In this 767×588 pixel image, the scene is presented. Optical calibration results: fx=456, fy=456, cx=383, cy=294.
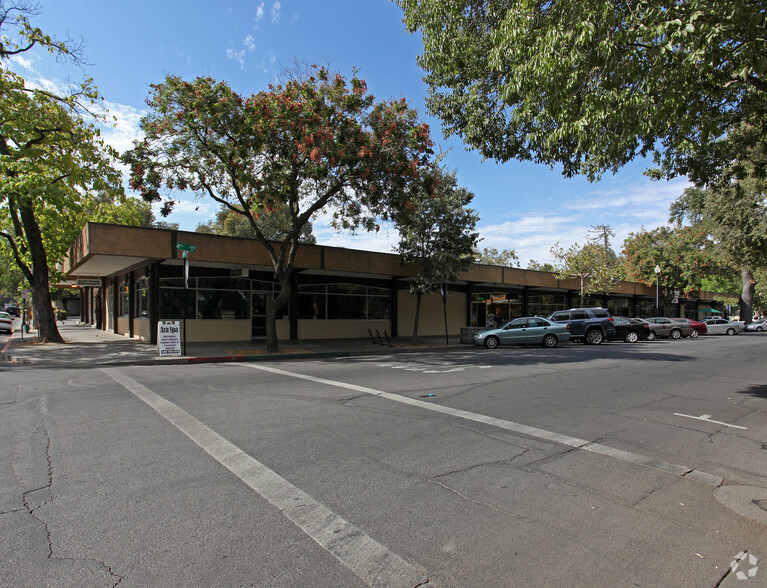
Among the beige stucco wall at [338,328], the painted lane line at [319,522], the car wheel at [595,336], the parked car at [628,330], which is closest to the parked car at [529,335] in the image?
A: the car wheel at [595,336]

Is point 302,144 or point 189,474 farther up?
point 302,144

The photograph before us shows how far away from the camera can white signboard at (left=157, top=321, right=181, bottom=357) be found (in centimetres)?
1482

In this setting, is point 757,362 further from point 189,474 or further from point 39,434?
point 39,434

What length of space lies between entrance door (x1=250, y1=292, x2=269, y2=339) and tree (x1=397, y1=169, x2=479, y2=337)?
24.2 ft

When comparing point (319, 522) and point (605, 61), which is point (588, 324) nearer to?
point (605, 61)

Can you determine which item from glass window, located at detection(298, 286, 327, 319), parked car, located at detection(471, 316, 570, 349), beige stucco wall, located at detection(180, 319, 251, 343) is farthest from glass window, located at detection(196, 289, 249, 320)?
parked car, located at detection(471, 316, 570, 349)

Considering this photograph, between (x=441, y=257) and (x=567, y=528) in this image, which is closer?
(x=567, y=528)

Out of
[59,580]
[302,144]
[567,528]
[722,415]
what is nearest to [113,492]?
Result: [59,580]

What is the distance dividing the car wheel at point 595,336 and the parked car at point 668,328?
27.6 feet

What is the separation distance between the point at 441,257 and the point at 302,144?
333 inches

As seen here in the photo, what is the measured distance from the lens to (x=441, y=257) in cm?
2041

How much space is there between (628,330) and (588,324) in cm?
451

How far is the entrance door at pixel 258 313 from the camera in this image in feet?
72.1

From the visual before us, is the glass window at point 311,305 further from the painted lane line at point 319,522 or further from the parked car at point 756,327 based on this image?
the parked car at point 756,327
